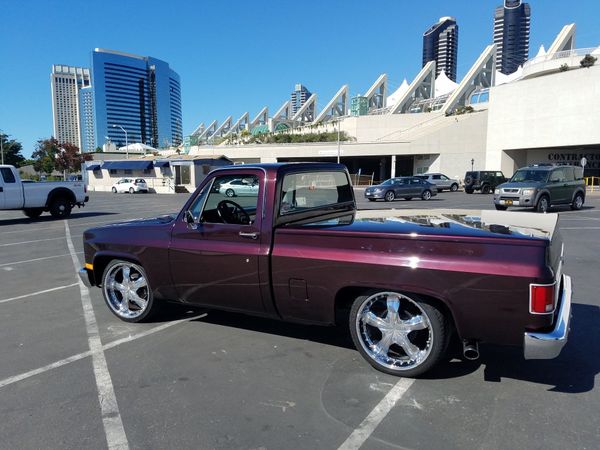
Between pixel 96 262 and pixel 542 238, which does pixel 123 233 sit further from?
pixel 542 238

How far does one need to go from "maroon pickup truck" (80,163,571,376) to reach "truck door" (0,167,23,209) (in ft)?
41.3

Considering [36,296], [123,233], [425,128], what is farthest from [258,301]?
[425,128]

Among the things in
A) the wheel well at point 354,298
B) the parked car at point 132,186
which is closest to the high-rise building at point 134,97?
the parked car at point 132,186

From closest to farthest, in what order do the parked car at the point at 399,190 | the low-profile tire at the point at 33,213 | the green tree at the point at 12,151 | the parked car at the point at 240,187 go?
1. the parked car at the point at 240,187
2. the low-profile tire at the point at 33,213
3. the parked car at the point at 399,190
4. the green tree at the point at 12,151

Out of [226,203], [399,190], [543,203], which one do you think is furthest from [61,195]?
[543,203]

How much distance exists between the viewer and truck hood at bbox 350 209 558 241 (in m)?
3.31

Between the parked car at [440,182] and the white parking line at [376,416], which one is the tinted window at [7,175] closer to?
the white parking line at [376,416]

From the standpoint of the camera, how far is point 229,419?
3020 mm

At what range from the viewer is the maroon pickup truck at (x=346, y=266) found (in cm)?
305

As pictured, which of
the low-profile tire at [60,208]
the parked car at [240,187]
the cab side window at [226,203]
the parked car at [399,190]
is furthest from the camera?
the parked car at [399,190]

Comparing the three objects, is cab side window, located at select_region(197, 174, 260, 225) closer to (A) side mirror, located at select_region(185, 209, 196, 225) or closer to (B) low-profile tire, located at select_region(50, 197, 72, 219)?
(A) side mirror, located at select_region(185, 209, 196, 225)

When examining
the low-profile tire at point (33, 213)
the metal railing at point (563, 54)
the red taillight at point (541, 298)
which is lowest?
the low-profile tire at point (33, 213)

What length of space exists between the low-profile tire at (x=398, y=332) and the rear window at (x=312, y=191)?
1.17m

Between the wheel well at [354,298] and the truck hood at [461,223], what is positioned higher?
the truck hood at [461,223]
